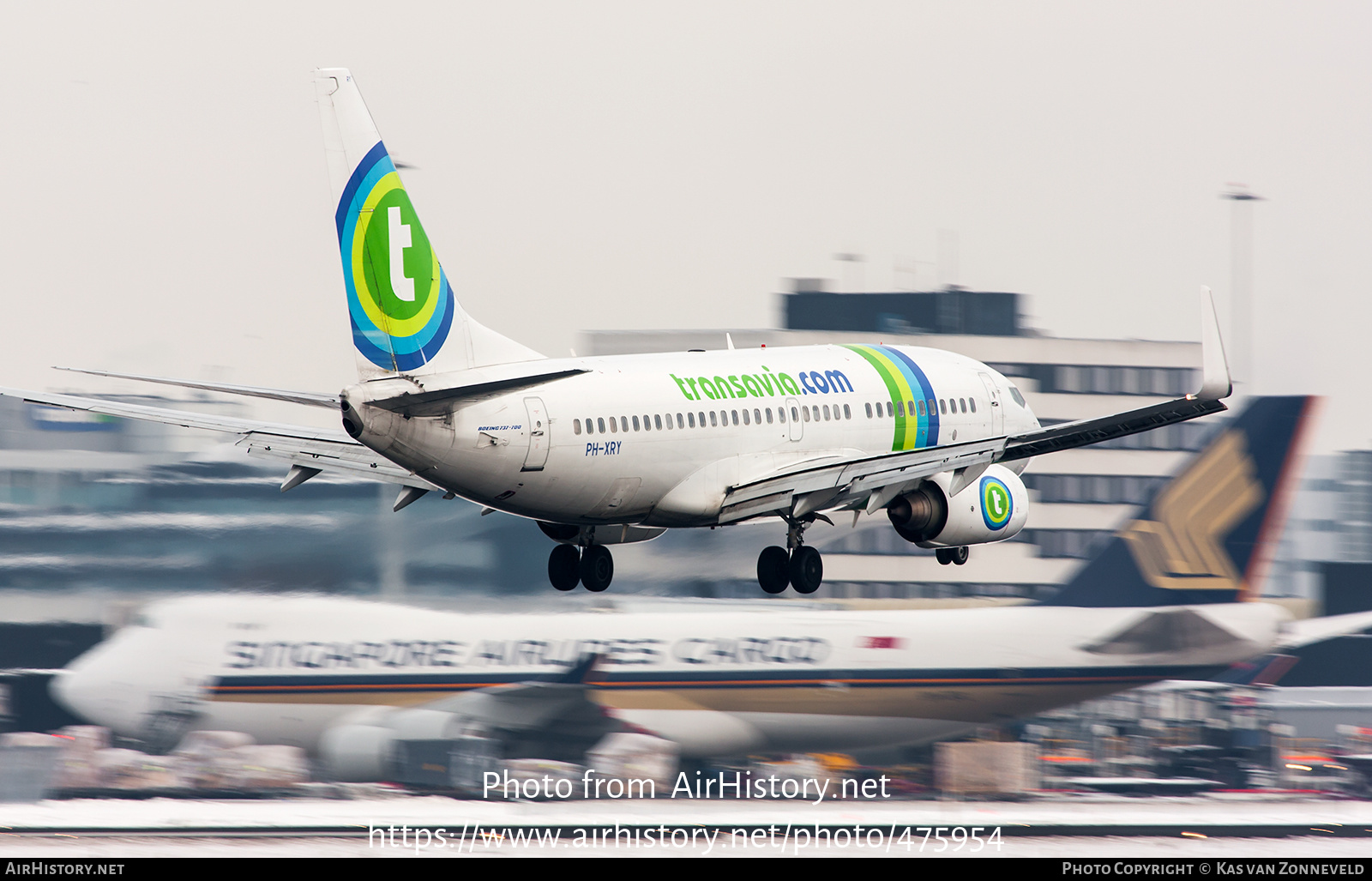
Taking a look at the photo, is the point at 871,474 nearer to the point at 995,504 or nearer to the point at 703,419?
the point at 703,419

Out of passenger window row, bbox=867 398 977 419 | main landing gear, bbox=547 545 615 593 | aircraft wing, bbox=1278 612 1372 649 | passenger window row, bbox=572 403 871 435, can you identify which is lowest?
aircraft wing, bbox=1278 612 1372 649

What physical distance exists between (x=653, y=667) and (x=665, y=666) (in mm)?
565

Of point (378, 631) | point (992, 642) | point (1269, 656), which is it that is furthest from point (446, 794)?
point (1269, 656)

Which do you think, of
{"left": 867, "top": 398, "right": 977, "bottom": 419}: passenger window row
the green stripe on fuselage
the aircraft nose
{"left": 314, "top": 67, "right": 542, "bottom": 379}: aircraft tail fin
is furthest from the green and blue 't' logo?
the aircraft nose

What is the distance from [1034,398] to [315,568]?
185 feet

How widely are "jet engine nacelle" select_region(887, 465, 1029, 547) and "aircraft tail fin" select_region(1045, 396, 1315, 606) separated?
131 feet

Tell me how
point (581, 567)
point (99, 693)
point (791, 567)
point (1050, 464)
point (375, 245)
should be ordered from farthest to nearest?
1. point (1050, 464)
2. point (99, 693)
3. point (791, 567)
4. point (581, 567)
5. point (375, 245)

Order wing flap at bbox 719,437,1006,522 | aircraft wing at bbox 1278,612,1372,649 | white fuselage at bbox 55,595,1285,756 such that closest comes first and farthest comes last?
wing flap at bbox 719,437,1006,522, white fuselage at bbox 55,595,1285,756, aircraft wing at bbox 1278,612,1372,649

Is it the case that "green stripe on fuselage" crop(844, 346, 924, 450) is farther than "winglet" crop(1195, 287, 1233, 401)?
Yes

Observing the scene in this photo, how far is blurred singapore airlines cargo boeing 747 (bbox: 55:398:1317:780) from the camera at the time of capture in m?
71.6

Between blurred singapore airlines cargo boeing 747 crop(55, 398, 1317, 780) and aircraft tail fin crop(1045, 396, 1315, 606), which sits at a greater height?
aircraft tail fin crop(1045, 396, 1315, 606)

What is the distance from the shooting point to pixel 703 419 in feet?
130

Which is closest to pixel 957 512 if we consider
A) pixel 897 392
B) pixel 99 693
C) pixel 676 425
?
pixel 897 392

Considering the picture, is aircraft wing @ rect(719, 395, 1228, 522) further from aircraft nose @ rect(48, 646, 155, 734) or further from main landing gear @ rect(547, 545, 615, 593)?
aircraft nose @ rect(48, 646, 155, 734)
